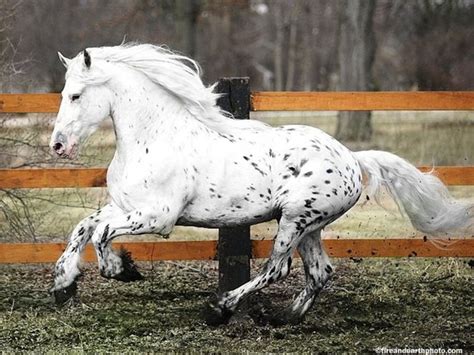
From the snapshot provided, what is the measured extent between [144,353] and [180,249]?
1.76m

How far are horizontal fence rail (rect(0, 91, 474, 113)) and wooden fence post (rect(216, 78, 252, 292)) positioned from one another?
191 mm

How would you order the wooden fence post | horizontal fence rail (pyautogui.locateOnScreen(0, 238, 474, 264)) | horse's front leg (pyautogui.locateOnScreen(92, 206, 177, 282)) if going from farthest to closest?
1. horizontal fence rail (pyautogui.locateOnScreen(0, 238, 474, 264))
2. the wooden fence post
3. horse's front leg (pyautogui.locateOnScreen(92, 206, 177, 282))

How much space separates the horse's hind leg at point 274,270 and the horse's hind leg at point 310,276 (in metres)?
0.16

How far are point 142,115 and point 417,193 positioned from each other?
5.97 ft

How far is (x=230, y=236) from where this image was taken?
666 centimetres

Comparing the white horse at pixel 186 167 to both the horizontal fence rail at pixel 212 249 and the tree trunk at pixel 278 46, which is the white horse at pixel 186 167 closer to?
the horizontal fence rail at pixel 212 249

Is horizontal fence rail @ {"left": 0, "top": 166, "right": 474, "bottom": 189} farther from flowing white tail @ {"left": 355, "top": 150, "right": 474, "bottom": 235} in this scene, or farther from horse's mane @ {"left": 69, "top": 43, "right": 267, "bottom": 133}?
horse's mane @ {"left": 69, "top": 43, "right": 267, "bottom": 133}

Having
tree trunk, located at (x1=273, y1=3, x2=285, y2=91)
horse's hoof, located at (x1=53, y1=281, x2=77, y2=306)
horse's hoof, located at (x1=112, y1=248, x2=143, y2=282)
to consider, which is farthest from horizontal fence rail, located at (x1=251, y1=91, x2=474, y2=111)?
tree trunk, located at (x1=273, y1=3, x2=285, y2=91)

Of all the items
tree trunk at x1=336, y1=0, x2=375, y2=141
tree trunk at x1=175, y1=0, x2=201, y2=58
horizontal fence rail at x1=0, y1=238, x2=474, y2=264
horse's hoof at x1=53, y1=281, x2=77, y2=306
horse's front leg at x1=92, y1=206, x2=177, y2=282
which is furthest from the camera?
tree trunk at x1=336, y1=0, x2=375, y2=141

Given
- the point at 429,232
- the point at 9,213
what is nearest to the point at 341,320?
the point at 429,232

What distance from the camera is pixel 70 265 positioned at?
5.89 m

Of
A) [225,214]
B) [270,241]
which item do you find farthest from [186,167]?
[270,241]

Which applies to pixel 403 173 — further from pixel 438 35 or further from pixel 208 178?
pixel 438 35

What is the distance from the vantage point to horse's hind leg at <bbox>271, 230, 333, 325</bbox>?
6074mm
